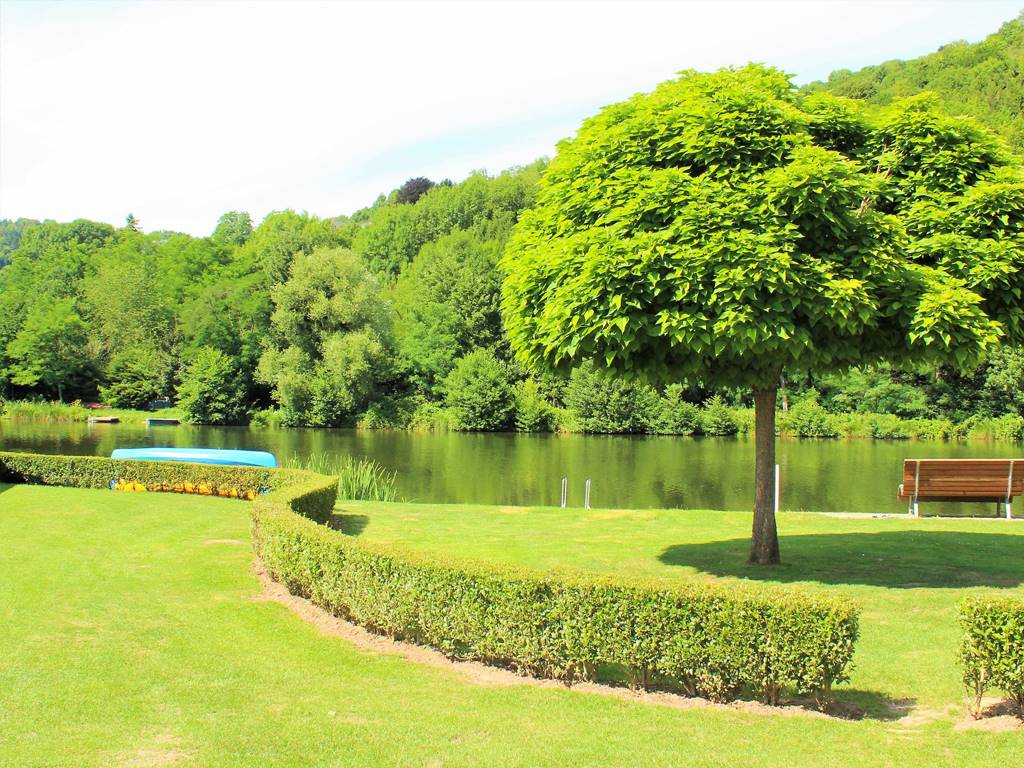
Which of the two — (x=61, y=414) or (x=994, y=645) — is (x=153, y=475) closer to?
(x=994, y=645)

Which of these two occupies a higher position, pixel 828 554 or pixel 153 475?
pixel 153 475

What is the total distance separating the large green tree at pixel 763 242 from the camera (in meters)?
9.26

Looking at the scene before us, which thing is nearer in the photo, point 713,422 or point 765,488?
point 765,488

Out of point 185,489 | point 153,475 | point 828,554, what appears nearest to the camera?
point 828,554

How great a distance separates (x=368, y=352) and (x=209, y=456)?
34.0 meters

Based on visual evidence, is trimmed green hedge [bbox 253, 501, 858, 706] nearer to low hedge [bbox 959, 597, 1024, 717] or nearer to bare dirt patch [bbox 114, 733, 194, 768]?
low hedge [bbox 959, 597, 1024, 717]

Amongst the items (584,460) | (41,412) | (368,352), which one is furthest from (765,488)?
(41,412)

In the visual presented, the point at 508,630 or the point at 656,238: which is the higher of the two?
the point at 656,238

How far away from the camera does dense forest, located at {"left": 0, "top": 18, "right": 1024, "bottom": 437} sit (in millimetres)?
55031

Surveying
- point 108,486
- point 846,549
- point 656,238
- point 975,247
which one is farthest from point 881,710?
point 108,486

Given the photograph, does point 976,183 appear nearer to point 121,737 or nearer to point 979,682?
point 979,682

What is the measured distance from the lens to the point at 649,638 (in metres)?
7.01

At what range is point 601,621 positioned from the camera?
7.16 metres

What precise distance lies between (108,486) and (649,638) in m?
17.5
